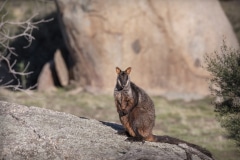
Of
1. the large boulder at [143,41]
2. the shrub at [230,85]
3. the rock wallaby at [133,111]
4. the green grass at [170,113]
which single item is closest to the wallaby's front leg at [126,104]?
the rock wallaby at [133,111]

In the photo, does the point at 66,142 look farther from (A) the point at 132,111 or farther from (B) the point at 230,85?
(B) the point at 230,85

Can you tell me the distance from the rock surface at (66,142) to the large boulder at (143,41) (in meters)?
19.1

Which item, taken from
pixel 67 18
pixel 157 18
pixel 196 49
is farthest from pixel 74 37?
pixel 196 49

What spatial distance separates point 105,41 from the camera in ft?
103

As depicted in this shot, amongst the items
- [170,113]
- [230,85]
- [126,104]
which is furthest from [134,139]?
[170,113]

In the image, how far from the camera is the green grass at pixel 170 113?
22.8 m

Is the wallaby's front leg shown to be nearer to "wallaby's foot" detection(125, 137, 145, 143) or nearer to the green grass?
"wallaby's foot" detection(125, 137, 145, 143)

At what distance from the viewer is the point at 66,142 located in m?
10.9

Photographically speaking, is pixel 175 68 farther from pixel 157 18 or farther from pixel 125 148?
pixel 125 148

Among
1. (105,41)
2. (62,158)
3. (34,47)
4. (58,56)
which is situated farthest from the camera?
(34,47)

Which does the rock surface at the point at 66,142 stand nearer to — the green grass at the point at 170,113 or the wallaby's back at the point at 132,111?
the wallaby's back at the point at 132,111

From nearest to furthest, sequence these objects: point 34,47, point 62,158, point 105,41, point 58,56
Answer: point 62,158 < point 105,41 < point 58,56 < point 34,47

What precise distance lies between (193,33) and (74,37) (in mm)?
6331

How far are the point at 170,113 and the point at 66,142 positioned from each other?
17.2 meters
